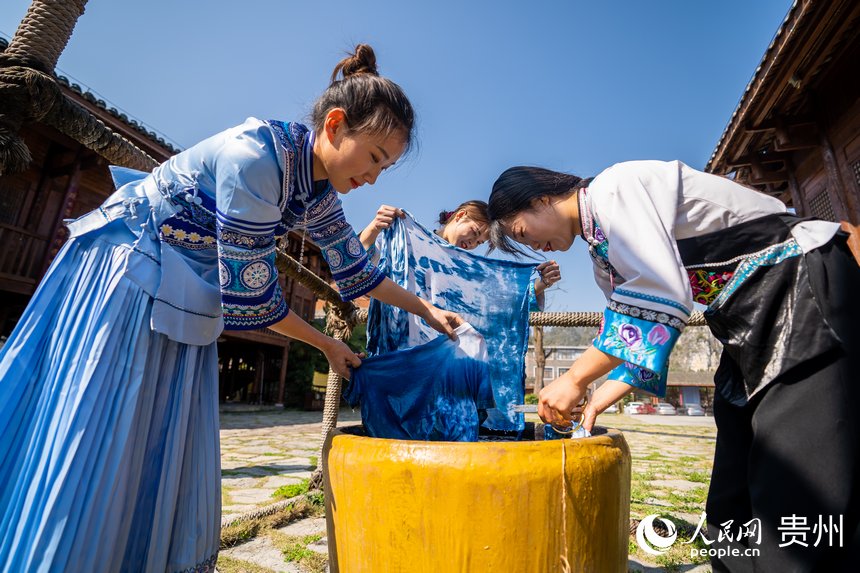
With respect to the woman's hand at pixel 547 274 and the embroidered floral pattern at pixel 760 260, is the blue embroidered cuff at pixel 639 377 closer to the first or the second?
the embroidered floral pattern at pixel 760 260

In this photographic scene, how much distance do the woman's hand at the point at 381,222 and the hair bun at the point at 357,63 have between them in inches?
41.3

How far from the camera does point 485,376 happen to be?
70.5 inches

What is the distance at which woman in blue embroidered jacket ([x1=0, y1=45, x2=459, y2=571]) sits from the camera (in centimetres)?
104

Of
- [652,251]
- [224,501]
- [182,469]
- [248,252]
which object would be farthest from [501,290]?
[224,501]

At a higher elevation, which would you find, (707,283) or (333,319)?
(333,319)

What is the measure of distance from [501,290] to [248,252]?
1.50m

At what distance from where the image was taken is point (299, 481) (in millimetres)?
3908

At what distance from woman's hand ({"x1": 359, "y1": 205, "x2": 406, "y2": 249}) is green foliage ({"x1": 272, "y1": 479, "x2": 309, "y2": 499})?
207 cm

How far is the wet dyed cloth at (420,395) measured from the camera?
5.39 feet

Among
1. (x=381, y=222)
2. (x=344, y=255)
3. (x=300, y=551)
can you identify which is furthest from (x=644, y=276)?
(x=300, y=551)

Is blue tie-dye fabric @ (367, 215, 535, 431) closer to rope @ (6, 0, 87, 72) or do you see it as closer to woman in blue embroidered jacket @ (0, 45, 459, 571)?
woman in blue embroidered jacket @ (0, 45, 459, 571)

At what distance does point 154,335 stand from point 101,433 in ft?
0.93

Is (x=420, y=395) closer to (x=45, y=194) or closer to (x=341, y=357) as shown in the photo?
(x=341, y=357)

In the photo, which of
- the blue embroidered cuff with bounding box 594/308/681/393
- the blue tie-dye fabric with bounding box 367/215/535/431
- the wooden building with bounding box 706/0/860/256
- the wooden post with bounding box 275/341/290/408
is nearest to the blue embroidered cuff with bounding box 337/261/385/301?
the blue tie-dye fabric with bounding box 367/215/535/431
